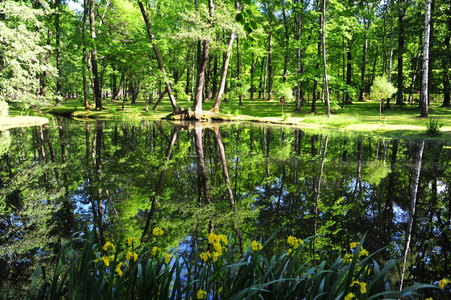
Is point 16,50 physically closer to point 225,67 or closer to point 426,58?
point 225,67

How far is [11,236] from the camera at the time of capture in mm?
3885

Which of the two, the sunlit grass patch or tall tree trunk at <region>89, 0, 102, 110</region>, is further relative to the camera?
tall tree trunk at <region>89, 0, 102, 110</region>

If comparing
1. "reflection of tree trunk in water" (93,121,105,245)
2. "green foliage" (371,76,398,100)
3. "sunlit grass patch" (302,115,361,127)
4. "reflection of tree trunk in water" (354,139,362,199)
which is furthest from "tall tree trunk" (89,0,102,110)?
"reflection of tree trunk in water" (354,139,362,199)

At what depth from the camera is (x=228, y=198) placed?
18.2 ft

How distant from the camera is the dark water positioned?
12.5 ft

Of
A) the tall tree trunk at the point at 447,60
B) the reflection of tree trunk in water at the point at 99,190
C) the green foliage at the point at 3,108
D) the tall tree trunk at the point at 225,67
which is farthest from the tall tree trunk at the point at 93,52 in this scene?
the tall tree trunk at the point at 447,60

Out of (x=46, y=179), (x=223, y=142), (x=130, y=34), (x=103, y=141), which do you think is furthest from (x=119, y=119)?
(x=46, y=179)

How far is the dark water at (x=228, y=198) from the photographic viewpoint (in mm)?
3801

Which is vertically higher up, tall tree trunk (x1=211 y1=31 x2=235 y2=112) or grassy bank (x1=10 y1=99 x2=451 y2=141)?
tall tree trunk (x1=211 y1=31 x2=235 y2=112)

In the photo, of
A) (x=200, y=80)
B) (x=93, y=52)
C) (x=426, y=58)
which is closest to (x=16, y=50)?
(x=93, y=52)

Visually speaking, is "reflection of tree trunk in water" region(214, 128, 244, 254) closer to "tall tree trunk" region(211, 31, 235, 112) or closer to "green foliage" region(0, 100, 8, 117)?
"tall tree trunk" region(211, 31, 235, 112)

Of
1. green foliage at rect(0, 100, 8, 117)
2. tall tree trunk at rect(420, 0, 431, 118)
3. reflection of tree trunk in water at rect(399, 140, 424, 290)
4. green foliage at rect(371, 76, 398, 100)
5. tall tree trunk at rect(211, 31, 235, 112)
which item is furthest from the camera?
tall tree trunk at rect(211, 31, 235, 112)

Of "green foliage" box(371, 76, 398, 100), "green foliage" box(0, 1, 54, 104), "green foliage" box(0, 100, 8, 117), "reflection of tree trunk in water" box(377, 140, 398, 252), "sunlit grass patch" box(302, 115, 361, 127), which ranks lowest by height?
"reflection of tree trunk in water" box(377, 140, 398, 252)

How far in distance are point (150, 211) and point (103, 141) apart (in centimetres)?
858
